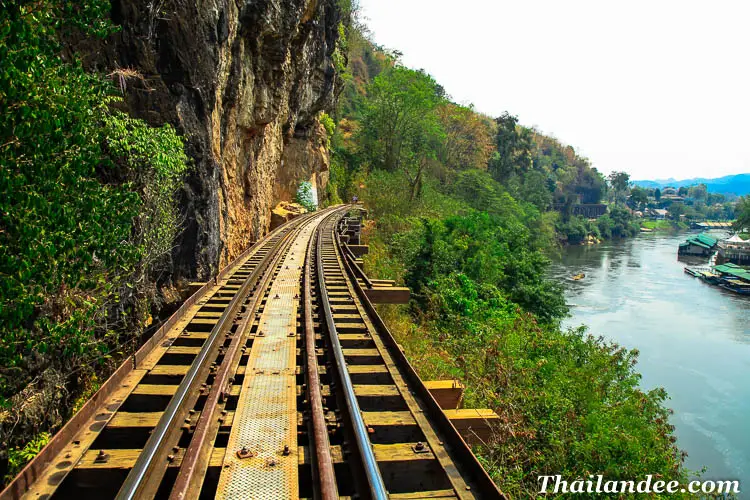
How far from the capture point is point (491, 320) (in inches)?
601

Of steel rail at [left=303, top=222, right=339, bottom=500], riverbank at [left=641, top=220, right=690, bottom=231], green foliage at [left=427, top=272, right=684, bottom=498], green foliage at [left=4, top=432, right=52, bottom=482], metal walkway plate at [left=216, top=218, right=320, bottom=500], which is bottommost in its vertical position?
riverbank at [left=641, top=220, right=690, bottom=231]

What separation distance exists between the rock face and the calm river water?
53.2 ft

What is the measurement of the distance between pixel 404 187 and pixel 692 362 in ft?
80.6

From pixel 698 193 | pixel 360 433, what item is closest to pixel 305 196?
pixel 360 433

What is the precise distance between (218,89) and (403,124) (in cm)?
3439

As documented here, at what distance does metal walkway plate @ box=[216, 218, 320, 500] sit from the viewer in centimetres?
346

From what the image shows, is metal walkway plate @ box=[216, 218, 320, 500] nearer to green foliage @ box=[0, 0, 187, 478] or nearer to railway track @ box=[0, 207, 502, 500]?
railway track @ box=[0, 207, 502, 500]

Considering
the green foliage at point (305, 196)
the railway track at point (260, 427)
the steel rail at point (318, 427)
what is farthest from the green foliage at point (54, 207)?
the green foliage at point (305, 196)

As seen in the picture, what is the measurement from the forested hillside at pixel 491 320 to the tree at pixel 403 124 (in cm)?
12

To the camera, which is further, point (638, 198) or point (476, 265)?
point (638, 198)

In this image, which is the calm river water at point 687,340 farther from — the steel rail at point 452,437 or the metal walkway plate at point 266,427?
the metal walkway plate at point 266,427

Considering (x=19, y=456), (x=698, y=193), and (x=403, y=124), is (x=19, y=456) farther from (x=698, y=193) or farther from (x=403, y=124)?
(x=698, y=193)

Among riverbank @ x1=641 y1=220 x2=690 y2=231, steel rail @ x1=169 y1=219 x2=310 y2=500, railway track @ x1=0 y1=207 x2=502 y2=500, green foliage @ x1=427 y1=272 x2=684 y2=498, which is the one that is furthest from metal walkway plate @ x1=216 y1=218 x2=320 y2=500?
riverbank @ x1=641 y1=220 x2=690 y2=231

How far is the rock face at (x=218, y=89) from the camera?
8891 millimetres
